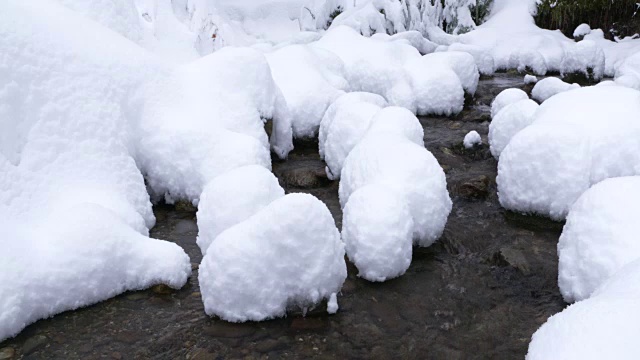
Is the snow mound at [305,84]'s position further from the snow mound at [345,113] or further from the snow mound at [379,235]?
the snow mound at [379,235]

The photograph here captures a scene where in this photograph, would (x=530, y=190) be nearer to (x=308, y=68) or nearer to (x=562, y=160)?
(x=562, y=160)

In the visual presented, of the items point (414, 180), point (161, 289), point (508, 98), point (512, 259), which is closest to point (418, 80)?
point (508, 98)

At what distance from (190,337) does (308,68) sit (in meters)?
6.09

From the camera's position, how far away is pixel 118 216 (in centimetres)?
471

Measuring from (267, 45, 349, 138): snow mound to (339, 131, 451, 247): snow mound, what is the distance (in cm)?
284

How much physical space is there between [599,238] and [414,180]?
170cm

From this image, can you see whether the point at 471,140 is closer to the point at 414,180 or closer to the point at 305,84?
the point at 305,84

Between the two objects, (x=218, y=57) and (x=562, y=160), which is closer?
(x=562, y=160)

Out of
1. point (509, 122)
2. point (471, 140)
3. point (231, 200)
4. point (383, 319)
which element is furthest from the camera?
point (471, 140)

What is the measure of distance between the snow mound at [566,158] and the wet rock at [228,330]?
3413 millimetres

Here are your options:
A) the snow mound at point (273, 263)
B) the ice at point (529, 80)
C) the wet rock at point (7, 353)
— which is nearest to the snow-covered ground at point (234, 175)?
the snow mound at point (273, 263)

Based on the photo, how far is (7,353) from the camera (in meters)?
3.69

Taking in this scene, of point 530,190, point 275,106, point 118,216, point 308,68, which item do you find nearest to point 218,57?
point 275,106

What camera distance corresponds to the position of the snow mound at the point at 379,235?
14.8 feet
